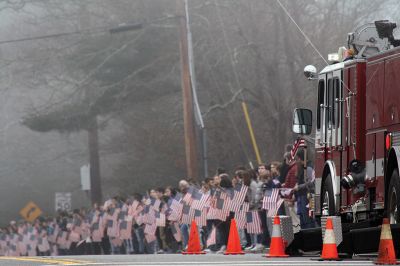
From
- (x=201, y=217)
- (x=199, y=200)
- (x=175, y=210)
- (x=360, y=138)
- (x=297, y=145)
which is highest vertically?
(x=297, y=145)

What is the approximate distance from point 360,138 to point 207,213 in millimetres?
12012

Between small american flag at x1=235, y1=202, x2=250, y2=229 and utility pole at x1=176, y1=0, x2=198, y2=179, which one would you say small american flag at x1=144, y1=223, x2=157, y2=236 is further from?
small american flag at x1=235, y1=202, x2=250, y2=229

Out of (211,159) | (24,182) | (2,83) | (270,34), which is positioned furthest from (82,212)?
(24,182)

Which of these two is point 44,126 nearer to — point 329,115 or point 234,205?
point 234,205

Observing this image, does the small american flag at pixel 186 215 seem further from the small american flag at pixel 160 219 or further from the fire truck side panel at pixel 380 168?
the fire truck side panel at pixel 380 168

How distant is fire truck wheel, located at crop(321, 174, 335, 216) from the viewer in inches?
755

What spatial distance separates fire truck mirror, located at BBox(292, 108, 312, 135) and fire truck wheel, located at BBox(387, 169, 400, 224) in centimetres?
362

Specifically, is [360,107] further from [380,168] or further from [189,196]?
[189,196]

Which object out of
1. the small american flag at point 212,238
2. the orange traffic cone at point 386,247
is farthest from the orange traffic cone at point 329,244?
the small american flag at point 212,238

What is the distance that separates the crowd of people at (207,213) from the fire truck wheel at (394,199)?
4238 mm

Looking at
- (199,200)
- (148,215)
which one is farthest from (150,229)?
(199,200)

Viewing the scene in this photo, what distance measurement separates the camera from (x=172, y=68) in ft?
162

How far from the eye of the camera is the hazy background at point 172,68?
1587 inches

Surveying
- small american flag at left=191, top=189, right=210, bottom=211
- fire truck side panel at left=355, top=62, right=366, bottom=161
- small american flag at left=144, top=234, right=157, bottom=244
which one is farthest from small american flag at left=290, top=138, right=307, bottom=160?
small american flag at left=144, top=234, right=157, bottom=244
